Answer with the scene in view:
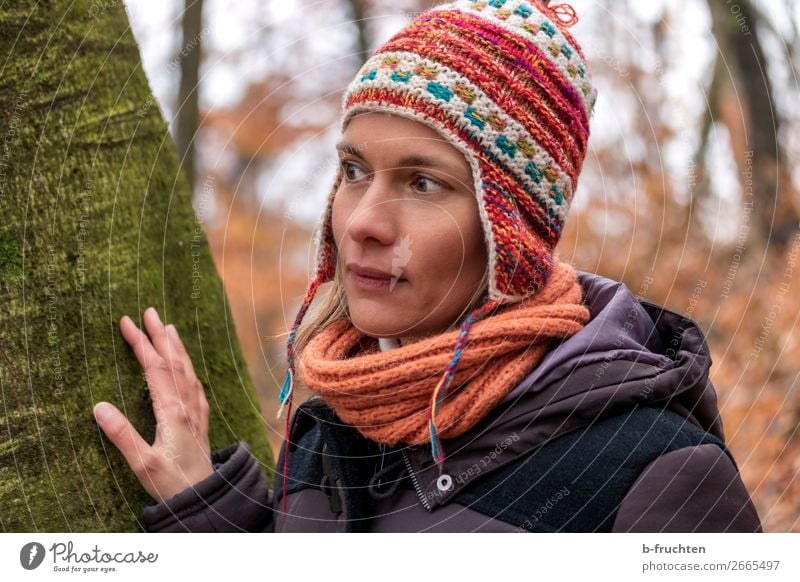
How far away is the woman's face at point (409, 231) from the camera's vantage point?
1.72 m

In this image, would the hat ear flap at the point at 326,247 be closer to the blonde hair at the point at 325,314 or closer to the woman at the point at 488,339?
the blonde hair at the point at 325,314

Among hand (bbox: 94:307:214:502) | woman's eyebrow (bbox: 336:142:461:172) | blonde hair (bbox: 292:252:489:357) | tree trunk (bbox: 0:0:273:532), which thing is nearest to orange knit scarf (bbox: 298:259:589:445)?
blonde hair (bbox: 292:252:489:357)

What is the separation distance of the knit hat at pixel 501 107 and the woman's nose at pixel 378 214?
0.18m

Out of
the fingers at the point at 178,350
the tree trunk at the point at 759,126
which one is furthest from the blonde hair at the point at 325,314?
the tree trunk at the point at 759,126

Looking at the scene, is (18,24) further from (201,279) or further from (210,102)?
(210,102)

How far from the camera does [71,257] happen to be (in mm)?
1940

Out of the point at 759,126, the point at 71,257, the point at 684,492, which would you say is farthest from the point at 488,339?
the point at 759,126

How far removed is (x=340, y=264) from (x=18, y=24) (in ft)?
3.30

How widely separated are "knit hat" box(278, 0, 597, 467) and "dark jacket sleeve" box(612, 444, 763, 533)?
1.43 ft

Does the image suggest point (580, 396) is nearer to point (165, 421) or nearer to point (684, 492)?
point (684, 492)

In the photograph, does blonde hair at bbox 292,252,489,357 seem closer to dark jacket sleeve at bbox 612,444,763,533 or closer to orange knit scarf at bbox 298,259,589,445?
orange knit scarf at bbox 298,259,589,445

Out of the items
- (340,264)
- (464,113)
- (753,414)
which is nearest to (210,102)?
(340,264)

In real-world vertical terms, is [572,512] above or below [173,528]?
above

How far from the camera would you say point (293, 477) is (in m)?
2.10
